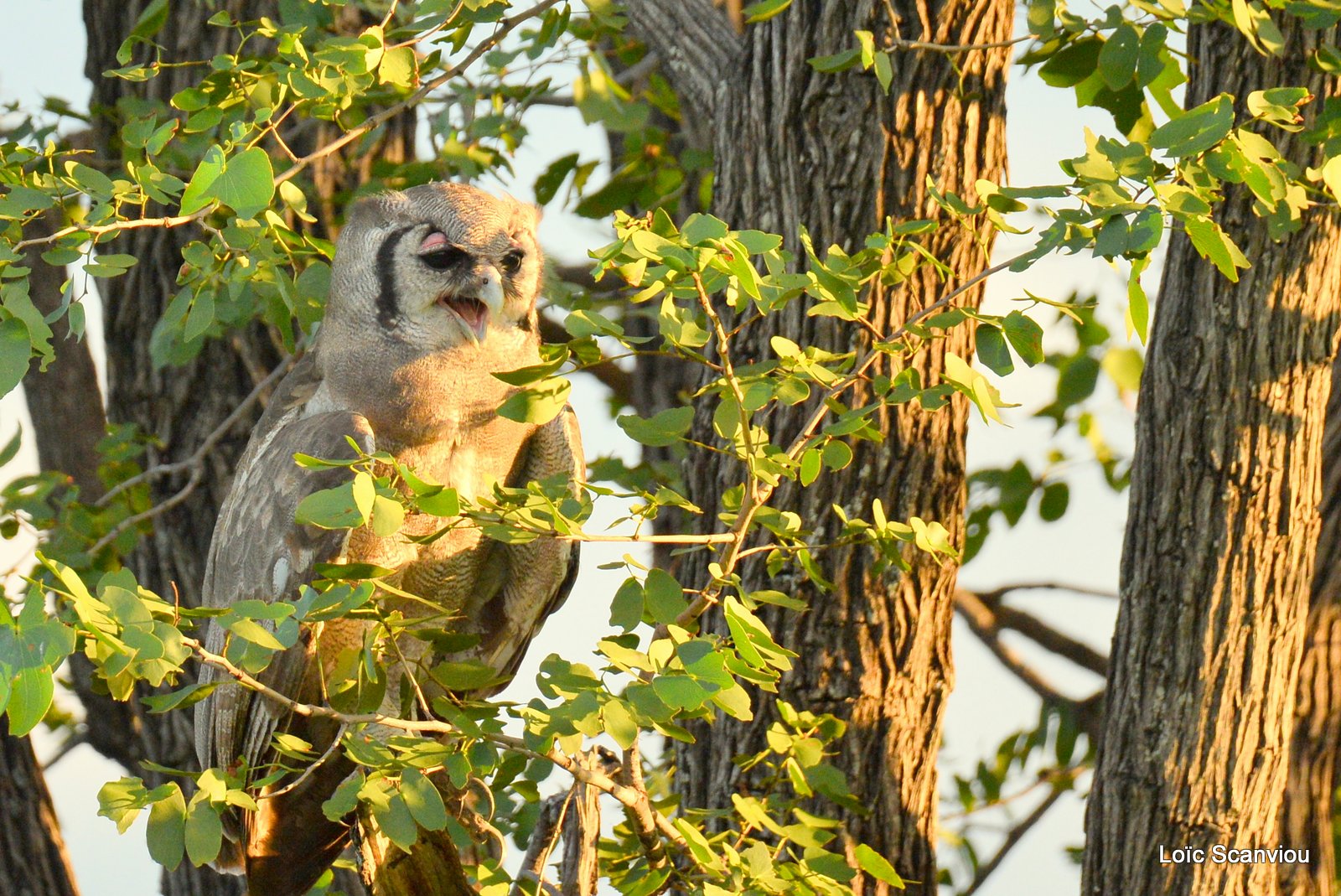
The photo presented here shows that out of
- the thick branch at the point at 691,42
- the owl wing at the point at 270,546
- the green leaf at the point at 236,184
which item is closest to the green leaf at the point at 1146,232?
the green leaf at the point at 236,184

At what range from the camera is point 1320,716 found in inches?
138

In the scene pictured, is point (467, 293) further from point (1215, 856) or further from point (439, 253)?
point (1215, 856)

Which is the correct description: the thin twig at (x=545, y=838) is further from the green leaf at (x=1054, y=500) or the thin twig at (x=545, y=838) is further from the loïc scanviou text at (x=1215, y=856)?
the green leaf at (x=1054, y=500)

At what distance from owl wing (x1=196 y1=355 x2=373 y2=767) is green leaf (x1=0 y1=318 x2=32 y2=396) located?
850mm

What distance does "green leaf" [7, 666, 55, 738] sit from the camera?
58.5 inches

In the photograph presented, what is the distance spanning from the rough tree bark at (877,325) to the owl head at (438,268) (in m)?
0.58

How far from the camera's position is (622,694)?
1.84 meters

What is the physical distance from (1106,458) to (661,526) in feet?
4.90

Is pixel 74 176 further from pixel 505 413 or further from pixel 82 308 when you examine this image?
pixel 505 413

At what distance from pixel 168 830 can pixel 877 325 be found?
1.90 meters

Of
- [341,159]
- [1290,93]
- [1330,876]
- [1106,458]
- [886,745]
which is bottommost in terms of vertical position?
[1330,876]

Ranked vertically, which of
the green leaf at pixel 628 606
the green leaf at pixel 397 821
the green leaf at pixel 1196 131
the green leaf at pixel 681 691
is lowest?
the green leaf at pixel 397 821

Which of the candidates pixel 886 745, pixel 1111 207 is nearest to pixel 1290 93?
pixel 1111 207

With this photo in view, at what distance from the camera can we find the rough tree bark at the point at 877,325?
3.15 metres
